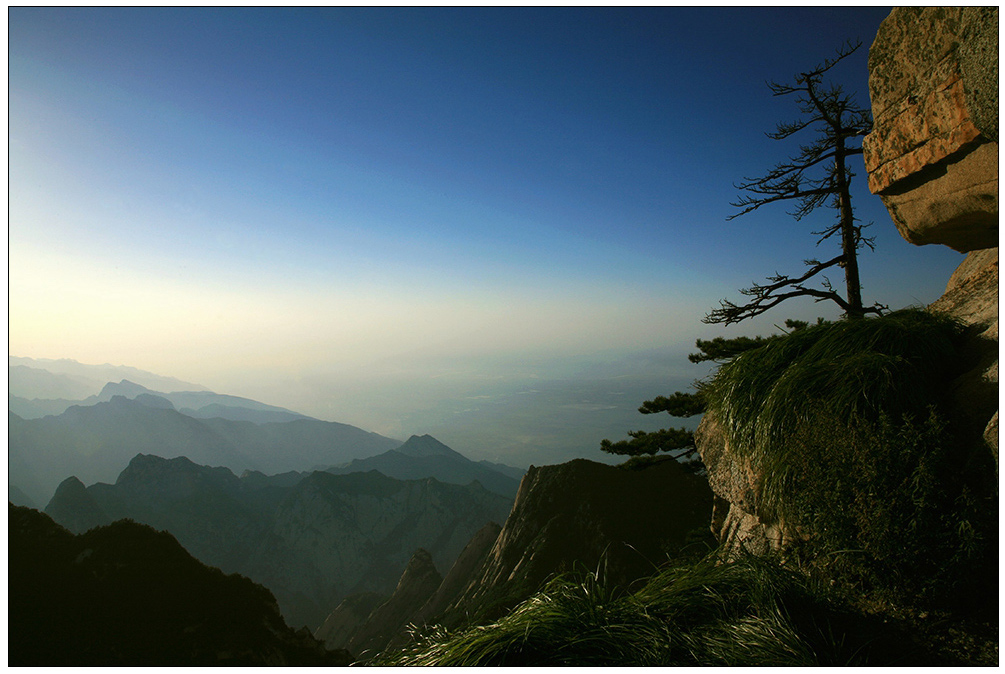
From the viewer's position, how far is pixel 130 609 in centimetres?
671

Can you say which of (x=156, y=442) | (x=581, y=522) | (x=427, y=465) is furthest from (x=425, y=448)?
(x=581, y=522)

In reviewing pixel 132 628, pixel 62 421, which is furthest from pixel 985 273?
pixel 62 421

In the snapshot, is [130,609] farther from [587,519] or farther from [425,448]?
[425,448]

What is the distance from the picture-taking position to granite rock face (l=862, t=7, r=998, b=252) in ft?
11.7

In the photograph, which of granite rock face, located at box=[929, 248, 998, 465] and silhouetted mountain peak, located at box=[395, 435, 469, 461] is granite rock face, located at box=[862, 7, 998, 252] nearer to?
granite rock face, located at box=[929, 248, 998, 465]

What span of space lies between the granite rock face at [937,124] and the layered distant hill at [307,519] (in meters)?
80.9

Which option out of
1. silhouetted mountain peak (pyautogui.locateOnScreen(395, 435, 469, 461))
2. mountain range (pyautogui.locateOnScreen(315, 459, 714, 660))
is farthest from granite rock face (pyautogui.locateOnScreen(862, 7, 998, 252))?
silhouetted mountain peak (pyautogui.locateOnScreen(395, 435, 469, 461))

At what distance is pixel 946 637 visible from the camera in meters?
2.45

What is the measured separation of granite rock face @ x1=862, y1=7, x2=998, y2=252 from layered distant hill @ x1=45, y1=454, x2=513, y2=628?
3184 inches

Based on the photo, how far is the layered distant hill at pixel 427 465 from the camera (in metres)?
101

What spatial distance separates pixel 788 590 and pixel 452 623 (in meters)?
2.28

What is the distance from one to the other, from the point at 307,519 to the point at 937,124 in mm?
98583

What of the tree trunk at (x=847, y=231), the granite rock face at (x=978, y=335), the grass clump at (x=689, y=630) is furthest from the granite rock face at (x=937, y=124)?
the tree trunk at (x=847, y=231)

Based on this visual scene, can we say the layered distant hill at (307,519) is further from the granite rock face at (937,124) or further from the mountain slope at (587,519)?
the granite rock face at (937,124)
